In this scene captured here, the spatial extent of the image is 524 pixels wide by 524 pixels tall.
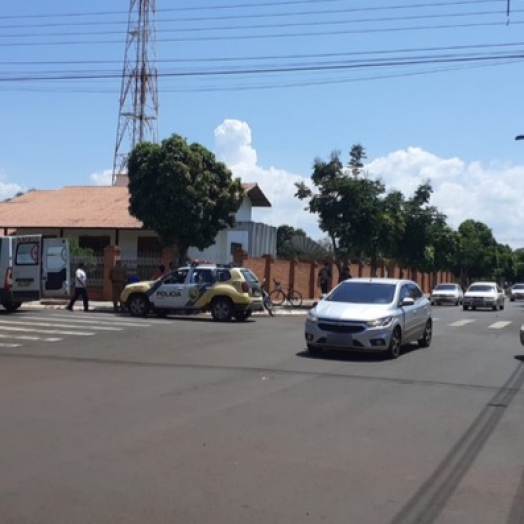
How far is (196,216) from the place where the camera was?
30.2m

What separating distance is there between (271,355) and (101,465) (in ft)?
27.8

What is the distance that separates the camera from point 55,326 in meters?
19.8

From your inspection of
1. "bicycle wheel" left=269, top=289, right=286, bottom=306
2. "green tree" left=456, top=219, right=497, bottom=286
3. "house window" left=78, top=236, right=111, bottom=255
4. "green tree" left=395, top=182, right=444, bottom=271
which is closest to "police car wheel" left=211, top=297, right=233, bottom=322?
"bicycle wheel" left=269, top=289, right=286, bottom=306

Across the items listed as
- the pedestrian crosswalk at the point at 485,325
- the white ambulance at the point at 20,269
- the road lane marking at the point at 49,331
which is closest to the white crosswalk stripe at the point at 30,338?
the road lane marking at the point at 49,331

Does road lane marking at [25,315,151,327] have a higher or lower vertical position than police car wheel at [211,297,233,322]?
lower

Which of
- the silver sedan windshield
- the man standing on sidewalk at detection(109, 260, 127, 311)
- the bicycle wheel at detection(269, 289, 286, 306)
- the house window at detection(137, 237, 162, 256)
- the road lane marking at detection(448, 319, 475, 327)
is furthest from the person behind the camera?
the house window at detection(137, 237, 162, 256)

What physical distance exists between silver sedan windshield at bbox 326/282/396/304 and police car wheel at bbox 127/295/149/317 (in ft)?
31.8

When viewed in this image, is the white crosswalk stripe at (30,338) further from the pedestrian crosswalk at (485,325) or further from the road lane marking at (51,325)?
the pedestrian crosswalk at (485,325)

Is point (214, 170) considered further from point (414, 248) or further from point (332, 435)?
point (332, 435)

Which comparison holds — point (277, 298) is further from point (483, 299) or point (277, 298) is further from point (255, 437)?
point (255, 437)

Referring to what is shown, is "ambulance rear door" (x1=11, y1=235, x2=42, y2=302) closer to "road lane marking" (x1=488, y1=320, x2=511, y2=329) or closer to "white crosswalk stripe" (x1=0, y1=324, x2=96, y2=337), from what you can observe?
"white crosswalk stripe" (x1=0, y1=324, x2=96, y2=337)

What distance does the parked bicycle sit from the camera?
33656mm

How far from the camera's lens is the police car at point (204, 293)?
77.3ft

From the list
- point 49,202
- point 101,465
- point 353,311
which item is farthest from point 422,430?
point 49,202
